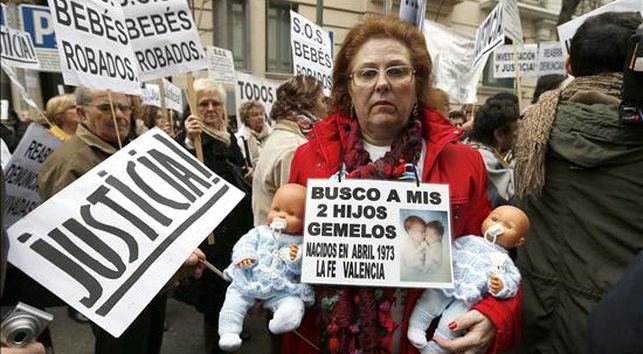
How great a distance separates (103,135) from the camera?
9.91 feet

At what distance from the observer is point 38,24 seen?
19.0 ft

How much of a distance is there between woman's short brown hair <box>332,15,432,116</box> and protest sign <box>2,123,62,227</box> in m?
2.34

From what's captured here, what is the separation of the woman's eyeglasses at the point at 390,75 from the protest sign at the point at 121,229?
741 millimetres

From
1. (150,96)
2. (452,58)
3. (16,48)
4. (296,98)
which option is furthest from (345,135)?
(150,96)

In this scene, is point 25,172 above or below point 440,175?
below

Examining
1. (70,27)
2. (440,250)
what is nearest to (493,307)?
(440,250)

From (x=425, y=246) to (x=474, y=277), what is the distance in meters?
0.20

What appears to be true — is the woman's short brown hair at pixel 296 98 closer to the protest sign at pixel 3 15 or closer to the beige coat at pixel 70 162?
the beige coat at pixel 70 162

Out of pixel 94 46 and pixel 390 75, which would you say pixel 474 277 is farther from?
pixel 94 46

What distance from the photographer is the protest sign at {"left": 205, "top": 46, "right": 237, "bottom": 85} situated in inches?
243

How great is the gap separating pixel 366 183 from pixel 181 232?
76 cm

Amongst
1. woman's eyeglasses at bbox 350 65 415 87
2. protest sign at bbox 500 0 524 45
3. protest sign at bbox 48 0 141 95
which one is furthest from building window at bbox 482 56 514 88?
woman's eyeglasses at bbox 350 65 415 87

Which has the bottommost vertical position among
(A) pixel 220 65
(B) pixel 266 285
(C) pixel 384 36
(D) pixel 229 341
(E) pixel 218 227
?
(E) pixel 218 227

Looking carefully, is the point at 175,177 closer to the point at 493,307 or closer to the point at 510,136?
the point at 493,307
